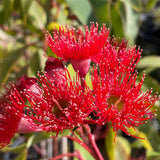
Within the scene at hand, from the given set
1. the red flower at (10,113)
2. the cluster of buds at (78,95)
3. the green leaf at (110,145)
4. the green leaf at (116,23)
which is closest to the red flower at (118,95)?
the cluster of buds at (78,95)

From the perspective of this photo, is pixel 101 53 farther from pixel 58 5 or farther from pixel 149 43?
pixel 149 43

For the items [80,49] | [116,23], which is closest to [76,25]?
[116,23]

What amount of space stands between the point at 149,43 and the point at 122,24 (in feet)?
4.67

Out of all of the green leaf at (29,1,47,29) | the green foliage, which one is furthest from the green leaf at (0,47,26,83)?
the green leaf at (29,1,47,29)

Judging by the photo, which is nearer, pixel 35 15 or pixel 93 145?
pixel 93 145

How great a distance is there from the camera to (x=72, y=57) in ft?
2.03

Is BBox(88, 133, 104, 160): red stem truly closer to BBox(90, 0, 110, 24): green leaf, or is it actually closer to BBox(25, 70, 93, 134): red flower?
BBox(25, 70, 93, 134): red flower

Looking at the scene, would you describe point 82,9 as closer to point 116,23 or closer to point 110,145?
point 116,23

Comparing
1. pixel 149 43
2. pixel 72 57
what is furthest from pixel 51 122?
pixel 149 43

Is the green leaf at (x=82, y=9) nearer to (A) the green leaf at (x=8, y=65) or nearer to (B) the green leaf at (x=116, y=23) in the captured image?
(B) the green leaf at (x=116, y=23)

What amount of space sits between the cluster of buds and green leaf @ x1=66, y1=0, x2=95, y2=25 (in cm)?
19

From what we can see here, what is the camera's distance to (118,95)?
1.98ft

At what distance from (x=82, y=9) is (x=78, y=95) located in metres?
0.36

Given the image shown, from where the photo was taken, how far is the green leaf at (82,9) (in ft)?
2.67
